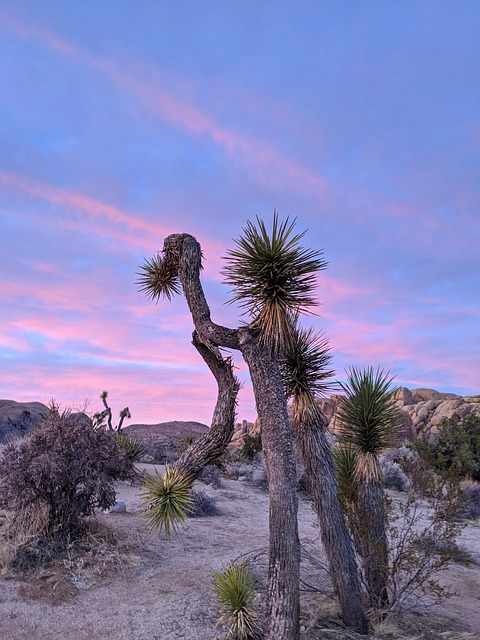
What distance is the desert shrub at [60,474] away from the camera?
11508mm

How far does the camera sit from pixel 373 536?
10438 mm

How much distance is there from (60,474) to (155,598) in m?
2.85

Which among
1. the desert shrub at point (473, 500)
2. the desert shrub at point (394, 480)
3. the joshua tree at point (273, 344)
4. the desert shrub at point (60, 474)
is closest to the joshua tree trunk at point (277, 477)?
the joshua tree at point (273, 344)

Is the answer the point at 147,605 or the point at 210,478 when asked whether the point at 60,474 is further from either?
the point at 210,478

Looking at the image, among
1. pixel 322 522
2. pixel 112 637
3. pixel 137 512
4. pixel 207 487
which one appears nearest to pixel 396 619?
pixel 322 522

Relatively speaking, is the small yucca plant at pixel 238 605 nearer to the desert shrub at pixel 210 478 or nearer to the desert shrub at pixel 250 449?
the desert shrub at pixel 210 478

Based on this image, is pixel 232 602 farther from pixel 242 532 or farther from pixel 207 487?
pixel 207 487

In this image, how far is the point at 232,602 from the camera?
343 inches

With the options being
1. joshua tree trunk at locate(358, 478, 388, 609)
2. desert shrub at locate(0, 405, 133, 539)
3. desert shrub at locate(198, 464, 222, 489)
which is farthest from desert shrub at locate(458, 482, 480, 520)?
desert shrub at locate(0, 405, 133, 539)

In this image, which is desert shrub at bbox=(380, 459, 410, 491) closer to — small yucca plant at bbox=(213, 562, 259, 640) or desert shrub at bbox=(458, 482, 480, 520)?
desert shrub at bbox=(458, 482, 480, 520)

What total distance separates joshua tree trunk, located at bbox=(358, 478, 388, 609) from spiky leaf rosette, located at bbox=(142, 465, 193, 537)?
3.11m

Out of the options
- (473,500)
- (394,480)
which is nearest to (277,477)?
(473,500)

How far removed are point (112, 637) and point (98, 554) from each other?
259 cm

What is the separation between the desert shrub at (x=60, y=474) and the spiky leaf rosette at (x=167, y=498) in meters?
3.14
